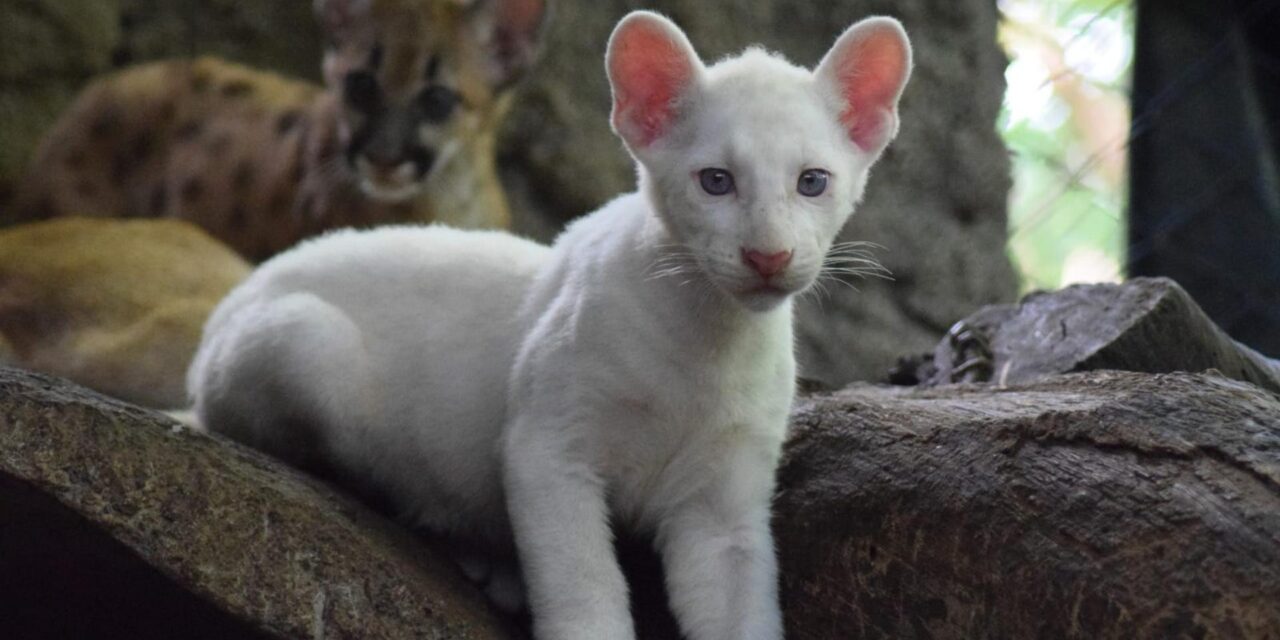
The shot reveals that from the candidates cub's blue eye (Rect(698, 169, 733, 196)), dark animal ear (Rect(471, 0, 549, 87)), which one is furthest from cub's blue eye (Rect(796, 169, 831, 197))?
dark animal ear (Rect(471, 0, 549, 87))

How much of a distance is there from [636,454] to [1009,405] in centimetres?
68

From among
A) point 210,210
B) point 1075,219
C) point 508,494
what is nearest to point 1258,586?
point 508,494

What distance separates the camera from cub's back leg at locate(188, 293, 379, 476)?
107 inches

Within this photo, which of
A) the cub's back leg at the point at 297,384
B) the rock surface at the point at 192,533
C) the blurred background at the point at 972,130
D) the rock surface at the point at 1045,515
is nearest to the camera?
the rock surface at the point at 1045,515

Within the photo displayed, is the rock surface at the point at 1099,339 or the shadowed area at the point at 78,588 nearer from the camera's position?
the shadowed area at the point at 78,588

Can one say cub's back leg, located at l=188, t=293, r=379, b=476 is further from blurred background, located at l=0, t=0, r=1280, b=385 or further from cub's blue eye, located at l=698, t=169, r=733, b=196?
blurred background, located at l=0, t=0, r=1280, b=385

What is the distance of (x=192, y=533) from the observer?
2.18 metres

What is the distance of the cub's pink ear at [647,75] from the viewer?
2.50 metres

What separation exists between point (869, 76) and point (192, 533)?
55.4 inches

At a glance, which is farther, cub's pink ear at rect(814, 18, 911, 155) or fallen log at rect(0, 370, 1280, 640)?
cub's pink ear at rect(814, 18, 911, 155)

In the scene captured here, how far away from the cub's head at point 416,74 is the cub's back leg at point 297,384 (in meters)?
1.53

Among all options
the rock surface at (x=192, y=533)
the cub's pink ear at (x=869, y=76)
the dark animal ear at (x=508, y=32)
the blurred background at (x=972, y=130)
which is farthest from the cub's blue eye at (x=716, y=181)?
the blurred background at (x=972, y=130)

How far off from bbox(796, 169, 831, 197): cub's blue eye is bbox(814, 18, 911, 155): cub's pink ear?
206 mm

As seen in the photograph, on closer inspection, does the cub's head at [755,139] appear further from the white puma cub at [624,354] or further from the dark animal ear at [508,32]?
the dark animal ear at [508,32]
